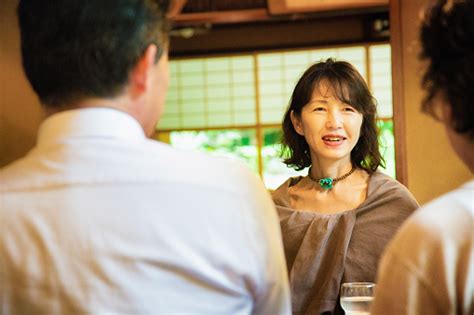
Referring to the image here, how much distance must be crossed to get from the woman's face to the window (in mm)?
6126

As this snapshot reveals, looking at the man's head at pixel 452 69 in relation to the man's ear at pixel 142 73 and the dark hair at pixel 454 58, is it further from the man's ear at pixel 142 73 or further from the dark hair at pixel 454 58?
the man's ear at pixel 142 73

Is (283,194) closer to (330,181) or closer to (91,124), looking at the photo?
(330,181)

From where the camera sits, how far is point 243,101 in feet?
31.1

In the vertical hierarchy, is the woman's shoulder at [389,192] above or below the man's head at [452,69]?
below

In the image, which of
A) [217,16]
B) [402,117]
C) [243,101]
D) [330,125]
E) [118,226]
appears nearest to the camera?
[118,226]

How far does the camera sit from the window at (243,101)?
906 cm

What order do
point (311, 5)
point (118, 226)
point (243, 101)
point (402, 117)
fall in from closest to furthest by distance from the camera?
point (118, 226), point (402, 117), point (311, 5), point (243, 101)

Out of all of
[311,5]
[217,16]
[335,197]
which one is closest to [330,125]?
[335,197]

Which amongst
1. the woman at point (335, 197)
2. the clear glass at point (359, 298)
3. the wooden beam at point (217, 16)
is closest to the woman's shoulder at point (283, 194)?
the woman at point (335, 197)

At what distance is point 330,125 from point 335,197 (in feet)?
0.91

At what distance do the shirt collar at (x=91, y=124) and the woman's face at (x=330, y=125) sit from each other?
5.38 feet

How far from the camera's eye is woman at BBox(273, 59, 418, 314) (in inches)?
107

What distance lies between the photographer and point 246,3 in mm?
7633

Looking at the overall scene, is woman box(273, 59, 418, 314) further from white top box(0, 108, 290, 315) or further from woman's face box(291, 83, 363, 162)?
white top box(0, 108, 290, 315)
